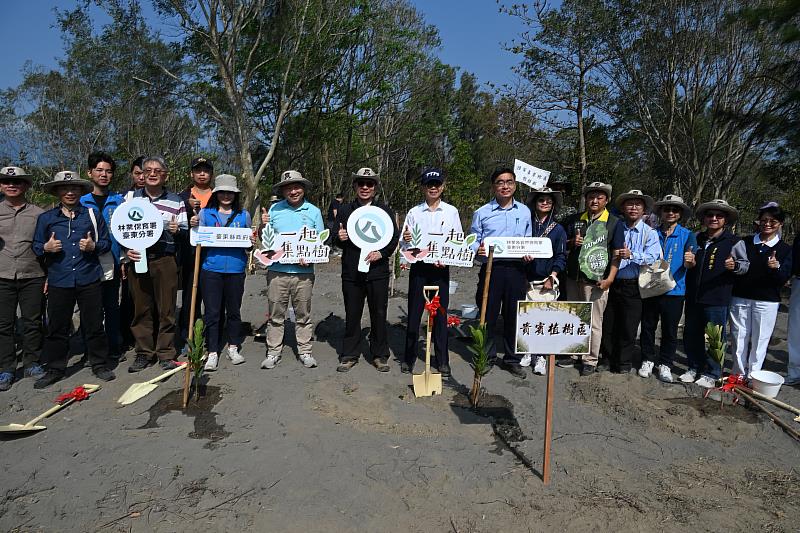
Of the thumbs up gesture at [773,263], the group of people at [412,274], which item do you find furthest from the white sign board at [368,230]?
the thumbs up gesture at [773,263]

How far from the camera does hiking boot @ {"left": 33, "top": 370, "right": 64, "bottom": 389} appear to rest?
5207 mm

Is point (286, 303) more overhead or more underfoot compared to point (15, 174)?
more underfoot

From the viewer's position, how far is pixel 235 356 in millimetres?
6000

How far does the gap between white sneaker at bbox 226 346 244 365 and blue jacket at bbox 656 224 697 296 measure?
205 inches

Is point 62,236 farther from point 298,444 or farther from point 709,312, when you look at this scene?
point 709,312

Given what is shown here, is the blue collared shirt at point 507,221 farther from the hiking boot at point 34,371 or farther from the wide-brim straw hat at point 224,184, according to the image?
the hiking boot at point 34,371

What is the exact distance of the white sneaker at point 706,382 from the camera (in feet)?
18.2

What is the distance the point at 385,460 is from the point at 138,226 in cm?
365

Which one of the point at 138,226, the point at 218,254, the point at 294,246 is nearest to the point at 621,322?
the point at 294,246

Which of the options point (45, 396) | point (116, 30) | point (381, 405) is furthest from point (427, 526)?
point (116, 30)

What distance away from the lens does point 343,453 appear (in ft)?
13.1

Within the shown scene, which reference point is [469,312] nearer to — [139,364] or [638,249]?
[638,249]

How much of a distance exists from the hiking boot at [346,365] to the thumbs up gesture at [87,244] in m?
3.00

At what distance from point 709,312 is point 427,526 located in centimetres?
439
